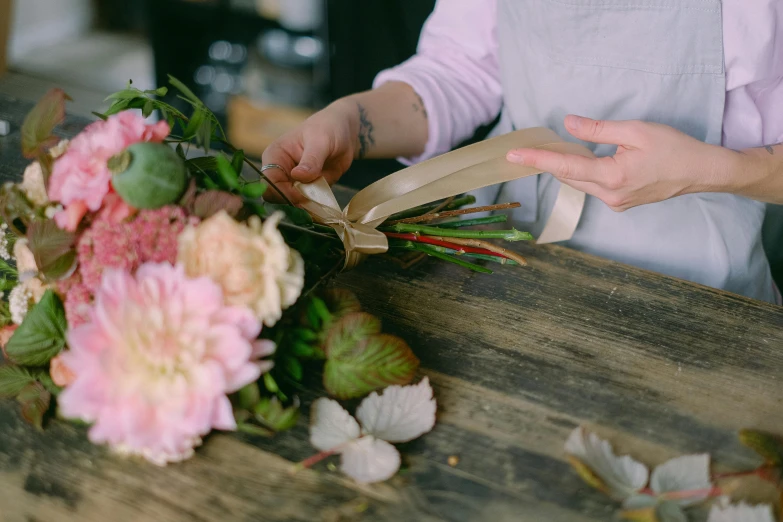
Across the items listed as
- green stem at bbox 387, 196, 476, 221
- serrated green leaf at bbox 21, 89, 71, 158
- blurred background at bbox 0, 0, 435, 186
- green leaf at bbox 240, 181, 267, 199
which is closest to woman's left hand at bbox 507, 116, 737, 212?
green stem at bbox 387, 196, 476, 221

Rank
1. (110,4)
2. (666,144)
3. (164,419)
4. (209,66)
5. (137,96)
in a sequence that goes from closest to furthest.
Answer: (164,419)
(137,96)
(666,144)
(209,66)
(110,4)

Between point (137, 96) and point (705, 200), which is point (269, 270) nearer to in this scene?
point (137, 96)

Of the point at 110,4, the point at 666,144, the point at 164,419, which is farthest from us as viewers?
the point at 110,4

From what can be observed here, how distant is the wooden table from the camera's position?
506 mm

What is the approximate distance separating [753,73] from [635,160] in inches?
8.6

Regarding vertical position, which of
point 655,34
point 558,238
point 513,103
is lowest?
point 558,238

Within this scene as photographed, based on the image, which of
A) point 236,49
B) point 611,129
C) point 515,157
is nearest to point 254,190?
point 515,157

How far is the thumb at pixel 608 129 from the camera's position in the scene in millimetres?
735

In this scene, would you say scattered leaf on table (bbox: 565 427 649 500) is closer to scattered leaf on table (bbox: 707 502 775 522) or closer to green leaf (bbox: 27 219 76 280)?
scattered leaf on table (bbox: 707 502 775 522)

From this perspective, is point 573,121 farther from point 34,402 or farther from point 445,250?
point 34,402

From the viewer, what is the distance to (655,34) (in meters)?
0.81

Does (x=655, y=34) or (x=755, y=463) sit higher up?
(x=655, y=34)

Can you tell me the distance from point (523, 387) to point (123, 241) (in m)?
0.39

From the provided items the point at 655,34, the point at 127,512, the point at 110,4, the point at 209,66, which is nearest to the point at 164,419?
the point at 127,512
